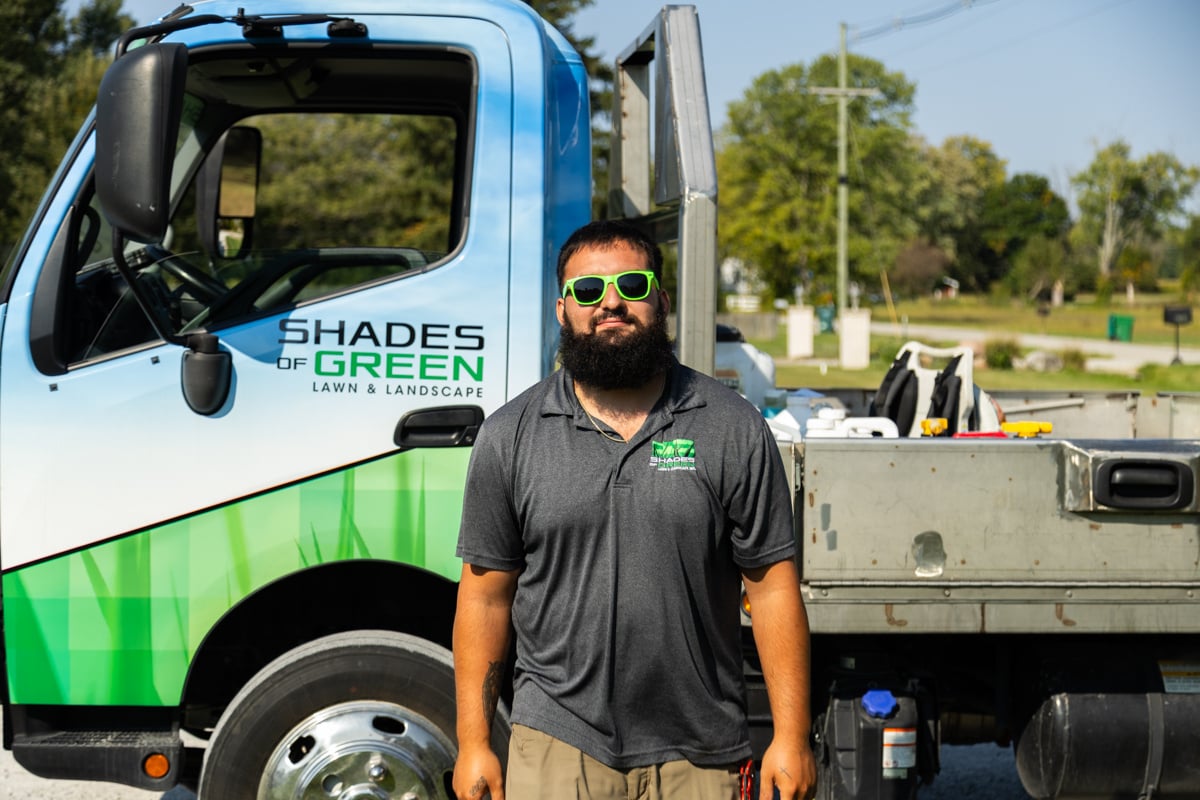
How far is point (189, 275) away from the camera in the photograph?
363 centimetres

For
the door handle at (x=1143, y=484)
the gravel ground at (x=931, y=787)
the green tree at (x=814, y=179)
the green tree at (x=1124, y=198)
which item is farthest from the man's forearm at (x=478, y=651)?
the green tree at (x=1124, y=198)

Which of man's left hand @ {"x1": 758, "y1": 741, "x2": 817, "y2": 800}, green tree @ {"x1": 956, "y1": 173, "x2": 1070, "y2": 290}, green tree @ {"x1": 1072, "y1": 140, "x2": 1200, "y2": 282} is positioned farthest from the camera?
green tree @ {"x1": 956, "y1": 173, "x2": 1070, "y2": 290}

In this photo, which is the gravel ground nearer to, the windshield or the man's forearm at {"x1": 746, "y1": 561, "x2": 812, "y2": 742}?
the windshield

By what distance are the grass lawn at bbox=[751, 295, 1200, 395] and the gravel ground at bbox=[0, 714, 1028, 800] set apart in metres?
2.37

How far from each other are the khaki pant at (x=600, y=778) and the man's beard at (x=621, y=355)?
716mm

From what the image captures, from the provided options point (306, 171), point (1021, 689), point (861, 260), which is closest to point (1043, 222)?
point (861, 260)

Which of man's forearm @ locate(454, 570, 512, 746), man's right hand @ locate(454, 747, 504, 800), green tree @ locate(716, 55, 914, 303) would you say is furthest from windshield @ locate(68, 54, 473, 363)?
green tree @ locate(716, 55, 914, 303)

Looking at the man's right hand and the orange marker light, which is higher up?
the man's right hand

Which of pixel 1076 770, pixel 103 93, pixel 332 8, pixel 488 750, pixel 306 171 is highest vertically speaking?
pixel 306 171

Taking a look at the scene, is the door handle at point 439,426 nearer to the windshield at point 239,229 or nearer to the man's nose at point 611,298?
the windshield at point 239,229

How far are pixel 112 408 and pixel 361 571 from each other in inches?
31.6

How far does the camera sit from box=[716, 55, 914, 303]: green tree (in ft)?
190

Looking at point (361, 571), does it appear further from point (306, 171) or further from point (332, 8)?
point (306, 171)

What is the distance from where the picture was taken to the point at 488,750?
98.3 inches
